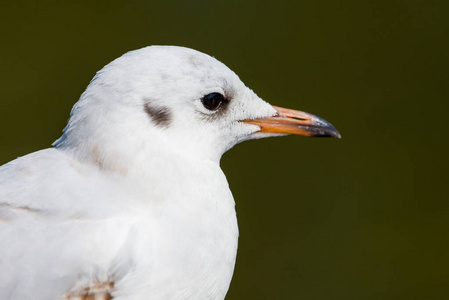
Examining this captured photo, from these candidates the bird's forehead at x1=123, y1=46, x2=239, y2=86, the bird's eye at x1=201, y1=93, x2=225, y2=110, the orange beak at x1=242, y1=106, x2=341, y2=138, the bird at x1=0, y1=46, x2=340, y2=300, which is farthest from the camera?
the orange beak at x1=242, y1=106, x2=341, y2=138

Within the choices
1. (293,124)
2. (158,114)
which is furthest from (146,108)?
(293,124)

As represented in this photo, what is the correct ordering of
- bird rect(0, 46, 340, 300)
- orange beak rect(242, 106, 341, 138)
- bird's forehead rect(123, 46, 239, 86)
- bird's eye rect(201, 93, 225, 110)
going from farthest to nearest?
1. orange beak rect(242, 106, 341, 138)
2. bird's eye rect(201, 93, 225, 110)
3. bird's forehead rect(123, 46, 239, 86)
4. bird rect(0, 46, 340, 300)

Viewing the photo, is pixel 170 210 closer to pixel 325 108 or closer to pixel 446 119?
pixel 325 108

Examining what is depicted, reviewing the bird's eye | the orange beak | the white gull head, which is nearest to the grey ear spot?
the white gull head

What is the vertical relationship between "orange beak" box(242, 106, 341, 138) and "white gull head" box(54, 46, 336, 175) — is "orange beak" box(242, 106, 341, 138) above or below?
below

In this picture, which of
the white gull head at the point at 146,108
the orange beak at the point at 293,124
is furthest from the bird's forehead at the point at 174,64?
the orange beak at the point at 293,124

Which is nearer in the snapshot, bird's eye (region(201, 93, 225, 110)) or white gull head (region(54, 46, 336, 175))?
white gull head (region(54, 46, 336, 175))

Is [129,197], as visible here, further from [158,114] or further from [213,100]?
[213,100]

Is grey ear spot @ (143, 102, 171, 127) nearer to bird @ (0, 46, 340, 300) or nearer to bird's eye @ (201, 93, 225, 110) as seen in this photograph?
bird @ (0, 46, 340, 300)

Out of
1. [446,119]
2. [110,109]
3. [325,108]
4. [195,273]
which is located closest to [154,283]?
[195,273]
